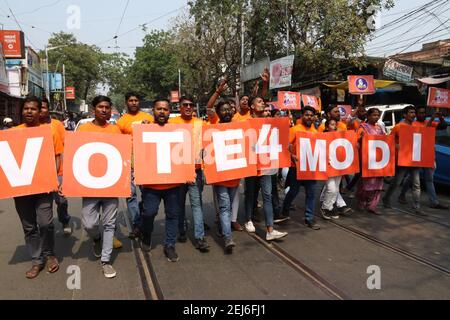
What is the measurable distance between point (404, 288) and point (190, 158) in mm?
2653

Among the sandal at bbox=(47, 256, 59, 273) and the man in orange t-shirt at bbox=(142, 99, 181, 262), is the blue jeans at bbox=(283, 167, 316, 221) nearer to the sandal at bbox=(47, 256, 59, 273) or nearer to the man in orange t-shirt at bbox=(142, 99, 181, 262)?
the man in orange t-shirt at bbox=(142, 99, 181, 262)

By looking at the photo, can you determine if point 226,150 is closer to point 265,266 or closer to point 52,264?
point 265,266

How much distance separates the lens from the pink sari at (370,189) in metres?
6.78

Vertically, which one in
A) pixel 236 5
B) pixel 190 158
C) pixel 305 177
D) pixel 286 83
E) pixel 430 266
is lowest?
pixel 430 266

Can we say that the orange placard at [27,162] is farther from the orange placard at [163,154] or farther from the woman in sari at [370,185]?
A: the woman in sari at [370,185]

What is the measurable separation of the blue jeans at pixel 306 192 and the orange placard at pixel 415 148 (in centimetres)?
199

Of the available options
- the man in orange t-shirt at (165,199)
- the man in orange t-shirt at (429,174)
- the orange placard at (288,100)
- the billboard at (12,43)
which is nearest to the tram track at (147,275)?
the man in orange t-shirt at (165,199)

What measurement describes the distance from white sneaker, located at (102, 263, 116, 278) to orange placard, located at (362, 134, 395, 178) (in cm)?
445

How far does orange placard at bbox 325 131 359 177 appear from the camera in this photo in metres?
6.35

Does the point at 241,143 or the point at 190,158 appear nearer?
the point at 190,158

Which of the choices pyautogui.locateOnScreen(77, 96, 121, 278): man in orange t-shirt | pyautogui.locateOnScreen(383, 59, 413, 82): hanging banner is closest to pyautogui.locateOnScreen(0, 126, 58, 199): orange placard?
pyautogui.locateOnScreen(77, 96, 121, 278): man in orange t-shirt

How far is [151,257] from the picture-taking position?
4.73 m
